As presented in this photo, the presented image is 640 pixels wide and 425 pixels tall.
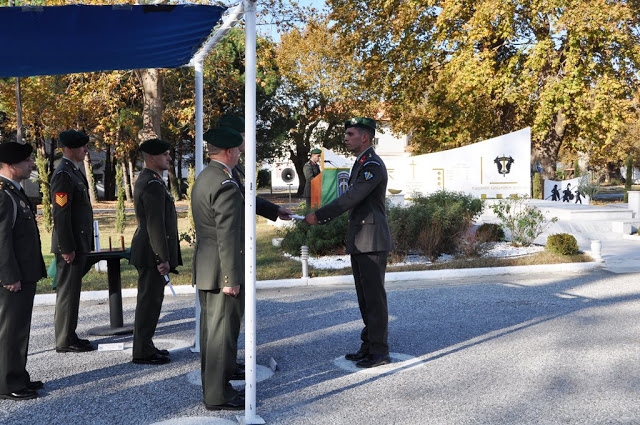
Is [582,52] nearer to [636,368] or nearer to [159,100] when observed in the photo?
[159,100]

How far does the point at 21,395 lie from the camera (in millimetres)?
4902

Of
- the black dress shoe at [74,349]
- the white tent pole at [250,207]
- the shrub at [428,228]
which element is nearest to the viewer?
the white tent pole at [250,207]

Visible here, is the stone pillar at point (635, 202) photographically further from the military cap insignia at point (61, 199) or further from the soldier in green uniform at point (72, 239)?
the military cap insignia at point (61, 199)

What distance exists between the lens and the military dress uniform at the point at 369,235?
576 centimetres

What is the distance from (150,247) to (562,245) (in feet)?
30.0

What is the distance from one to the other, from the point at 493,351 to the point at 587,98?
18.7 meters

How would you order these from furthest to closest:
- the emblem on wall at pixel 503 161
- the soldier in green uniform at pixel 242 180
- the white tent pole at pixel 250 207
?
the emblem on wall at pixel 503 161 < the soldier in green uniform at pixel 242 180 < the white tent pole at pixel 250 207

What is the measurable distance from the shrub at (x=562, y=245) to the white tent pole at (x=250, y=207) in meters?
9.54

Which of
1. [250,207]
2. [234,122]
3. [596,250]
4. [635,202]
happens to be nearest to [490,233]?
[596,250]

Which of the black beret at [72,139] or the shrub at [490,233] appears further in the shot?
the shrub at [490,233]

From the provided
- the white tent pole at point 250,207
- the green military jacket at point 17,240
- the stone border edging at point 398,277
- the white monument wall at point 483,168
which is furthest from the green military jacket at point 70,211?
the white monument wall at point 483,168

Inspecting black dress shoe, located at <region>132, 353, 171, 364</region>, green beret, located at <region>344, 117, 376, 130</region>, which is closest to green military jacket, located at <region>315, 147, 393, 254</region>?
green beret, located at <region>344, 117, 376, 130</region>

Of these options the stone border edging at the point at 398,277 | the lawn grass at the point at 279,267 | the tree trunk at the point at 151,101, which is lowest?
the stone border edging at the point at 398,277

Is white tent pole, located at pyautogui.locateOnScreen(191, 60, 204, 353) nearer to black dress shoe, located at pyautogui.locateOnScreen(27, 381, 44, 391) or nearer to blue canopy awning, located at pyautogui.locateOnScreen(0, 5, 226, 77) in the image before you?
blue canopy awning, located at pyautogui.locateOnScreen(0, 5, 226, 77)
